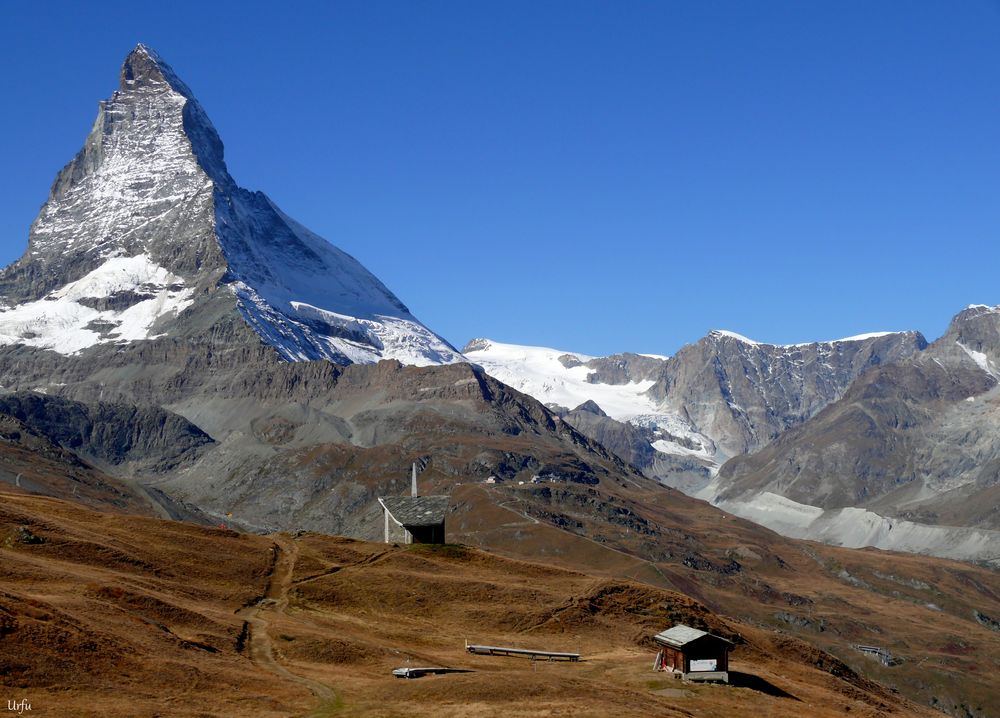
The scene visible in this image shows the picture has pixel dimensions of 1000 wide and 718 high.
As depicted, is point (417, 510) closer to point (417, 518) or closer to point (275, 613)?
point (417, 518)

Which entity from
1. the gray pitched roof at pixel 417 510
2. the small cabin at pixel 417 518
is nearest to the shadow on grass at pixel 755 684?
the small cabin at pixel 417 518

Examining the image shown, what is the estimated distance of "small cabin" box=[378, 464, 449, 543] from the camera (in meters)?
126

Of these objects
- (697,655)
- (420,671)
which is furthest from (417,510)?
(420,671)

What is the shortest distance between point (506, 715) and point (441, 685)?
25.9 feet

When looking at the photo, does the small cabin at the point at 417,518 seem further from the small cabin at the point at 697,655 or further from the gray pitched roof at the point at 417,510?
the small cabin at the point at 697,655

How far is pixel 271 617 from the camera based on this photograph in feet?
304

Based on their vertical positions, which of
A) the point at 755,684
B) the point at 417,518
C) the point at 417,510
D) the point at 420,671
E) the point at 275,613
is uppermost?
the point at 417,510

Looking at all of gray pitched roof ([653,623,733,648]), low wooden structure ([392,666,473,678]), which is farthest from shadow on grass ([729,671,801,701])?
low wooden structure ([392,666,473,678])

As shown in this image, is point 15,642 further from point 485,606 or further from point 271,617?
point 485,606

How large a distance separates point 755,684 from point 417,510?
48519mm

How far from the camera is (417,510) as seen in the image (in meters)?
128

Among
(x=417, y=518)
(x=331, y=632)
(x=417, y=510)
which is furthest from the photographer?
(x=417, y=510)

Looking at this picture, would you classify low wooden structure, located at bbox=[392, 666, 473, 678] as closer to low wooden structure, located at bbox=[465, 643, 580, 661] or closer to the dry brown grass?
the dry brown grass

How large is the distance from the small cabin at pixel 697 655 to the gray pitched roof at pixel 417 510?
43645 millimetres
